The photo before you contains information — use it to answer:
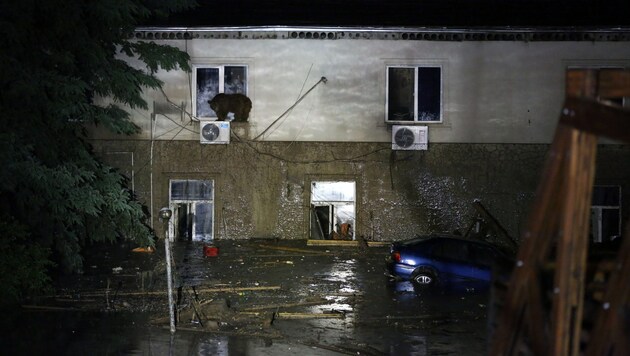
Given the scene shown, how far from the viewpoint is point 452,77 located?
76.8 feet

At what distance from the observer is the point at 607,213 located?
23.6 meters

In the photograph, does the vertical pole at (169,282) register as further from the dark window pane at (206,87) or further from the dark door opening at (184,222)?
the dark window pane at (206,87)

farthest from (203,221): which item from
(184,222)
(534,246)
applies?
(534,246)

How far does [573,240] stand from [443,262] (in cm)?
1416

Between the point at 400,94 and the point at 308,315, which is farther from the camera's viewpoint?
the point at 400,94

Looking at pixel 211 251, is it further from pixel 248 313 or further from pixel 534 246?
pixel 534 246

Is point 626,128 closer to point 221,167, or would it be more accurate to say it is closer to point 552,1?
point 221,167

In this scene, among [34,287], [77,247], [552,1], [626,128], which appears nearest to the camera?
[626,128]

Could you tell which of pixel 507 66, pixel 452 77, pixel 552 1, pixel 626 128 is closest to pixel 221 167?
pixel 452 77

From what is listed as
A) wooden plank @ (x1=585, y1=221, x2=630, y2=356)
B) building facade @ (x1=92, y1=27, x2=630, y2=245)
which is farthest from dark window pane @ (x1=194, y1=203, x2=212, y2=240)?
wooden plank @ (x1=585, y1=221, x2=630, y2=356)

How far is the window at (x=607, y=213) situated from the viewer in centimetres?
2356

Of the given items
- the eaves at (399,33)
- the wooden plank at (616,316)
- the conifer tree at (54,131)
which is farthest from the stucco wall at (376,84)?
the wooden plank at (616,316)

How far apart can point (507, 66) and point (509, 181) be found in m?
3.57

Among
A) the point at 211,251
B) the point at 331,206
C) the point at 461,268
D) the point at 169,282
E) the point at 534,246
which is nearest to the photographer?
the point at 534,246
